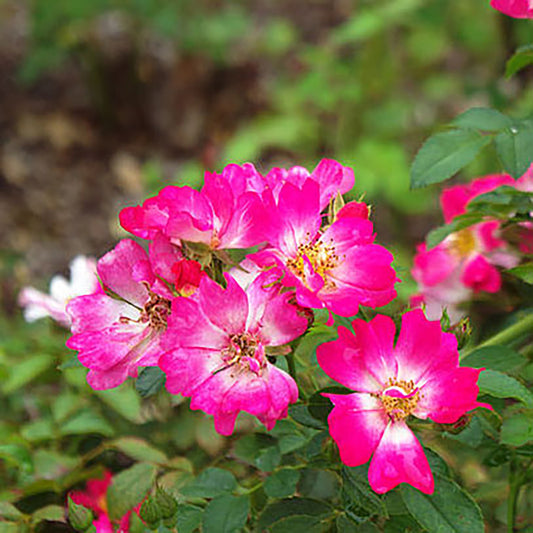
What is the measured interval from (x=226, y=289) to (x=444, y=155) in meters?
0.34

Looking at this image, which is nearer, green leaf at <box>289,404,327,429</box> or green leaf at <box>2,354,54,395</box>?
green leaf at <box>289,404,327,429</box>

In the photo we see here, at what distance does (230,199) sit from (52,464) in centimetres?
49

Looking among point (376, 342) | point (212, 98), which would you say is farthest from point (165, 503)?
point (212, 98)

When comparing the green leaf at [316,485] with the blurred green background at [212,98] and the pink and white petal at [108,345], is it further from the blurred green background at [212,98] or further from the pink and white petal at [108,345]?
the blurred green background at [212,98]

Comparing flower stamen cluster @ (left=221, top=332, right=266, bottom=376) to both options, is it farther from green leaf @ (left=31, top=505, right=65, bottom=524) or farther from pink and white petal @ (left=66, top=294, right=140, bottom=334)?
green leaf @ (left=31, top=505, right=65, bottom=524)

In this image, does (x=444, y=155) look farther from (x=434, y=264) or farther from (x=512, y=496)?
(x=512, y=496)

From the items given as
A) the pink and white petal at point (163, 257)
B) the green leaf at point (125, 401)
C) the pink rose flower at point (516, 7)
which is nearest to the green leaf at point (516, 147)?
the pink rose flower at point (516, 7)

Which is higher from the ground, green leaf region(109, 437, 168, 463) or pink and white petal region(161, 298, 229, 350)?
pink and white petal region(161, 298, 229, 350)

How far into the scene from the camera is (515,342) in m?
0.87

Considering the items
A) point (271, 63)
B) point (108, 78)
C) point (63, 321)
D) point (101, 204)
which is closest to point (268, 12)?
point (271, 63)

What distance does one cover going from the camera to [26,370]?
1045 millimetres

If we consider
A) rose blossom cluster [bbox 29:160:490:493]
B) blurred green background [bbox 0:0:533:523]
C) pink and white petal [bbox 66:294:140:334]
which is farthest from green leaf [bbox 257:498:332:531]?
blurred green background [bbox 0:0:533:523]

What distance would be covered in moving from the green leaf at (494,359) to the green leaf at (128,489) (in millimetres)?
373

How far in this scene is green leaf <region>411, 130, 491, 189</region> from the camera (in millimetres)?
802
